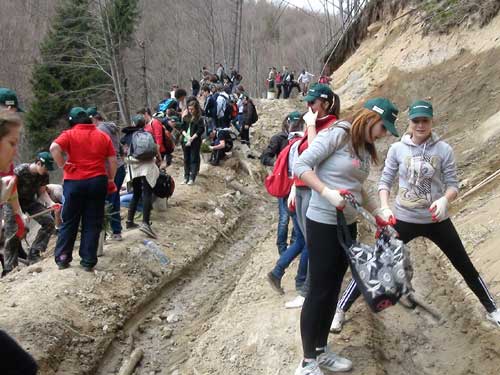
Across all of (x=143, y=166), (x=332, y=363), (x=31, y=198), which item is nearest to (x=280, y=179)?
(x=332, y=363)

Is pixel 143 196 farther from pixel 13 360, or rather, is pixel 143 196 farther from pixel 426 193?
pixel 13 360

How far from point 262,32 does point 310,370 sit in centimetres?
7901

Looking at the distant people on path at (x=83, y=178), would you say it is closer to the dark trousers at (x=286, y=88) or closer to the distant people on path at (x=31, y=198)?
the distant people on path at (x=31, y=198)

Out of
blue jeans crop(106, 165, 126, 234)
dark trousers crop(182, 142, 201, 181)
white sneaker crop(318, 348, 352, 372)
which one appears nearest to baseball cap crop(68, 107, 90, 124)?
blue jeans crop(106, 165, 126, 234)

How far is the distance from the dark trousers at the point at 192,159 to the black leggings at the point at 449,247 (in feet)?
21.3

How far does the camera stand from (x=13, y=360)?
250 cm

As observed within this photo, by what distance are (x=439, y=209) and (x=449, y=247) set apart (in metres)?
0.47

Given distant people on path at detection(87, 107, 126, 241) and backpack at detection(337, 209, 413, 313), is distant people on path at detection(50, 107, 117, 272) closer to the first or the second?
distant people on path at detection(87, 107, 126, 241)

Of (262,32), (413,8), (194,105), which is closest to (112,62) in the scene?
(413,8)

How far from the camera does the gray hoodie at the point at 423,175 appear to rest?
429cm

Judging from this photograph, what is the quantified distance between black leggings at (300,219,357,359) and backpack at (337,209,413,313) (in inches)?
3.7

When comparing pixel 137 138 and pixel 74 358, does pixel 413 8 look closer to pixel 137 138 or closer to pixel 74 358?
pixel 137 138

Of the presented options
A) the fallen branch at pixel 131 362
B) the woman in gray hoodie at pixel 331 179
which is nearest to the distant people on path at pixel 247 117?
the fallen branch at pixel 131 362

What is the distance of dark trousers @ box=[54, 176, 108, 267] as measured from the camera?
18.9 feet
